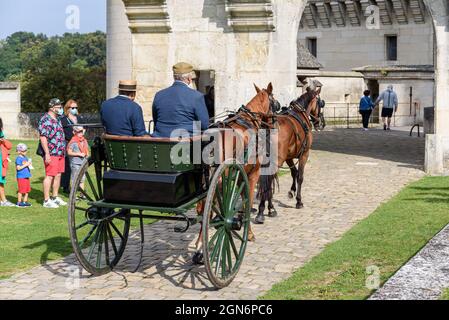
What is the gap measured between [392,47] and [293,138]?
3454 cm

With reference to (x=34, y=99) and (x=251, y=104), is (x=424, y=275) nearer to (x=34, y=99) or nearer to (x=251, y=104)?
(x=251, y=104)

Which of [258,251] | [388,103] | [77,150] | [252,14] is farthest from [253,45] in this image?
[388,103]

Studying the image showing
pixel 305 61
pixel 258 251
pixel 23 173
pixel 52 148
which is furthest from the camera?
pixel 305 61

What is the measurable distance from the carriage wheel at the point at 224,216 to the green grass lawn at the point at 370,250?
1.76 ft

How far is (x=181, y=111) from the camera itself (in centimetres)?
802

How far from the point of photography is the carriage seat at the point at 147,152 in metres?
7.43

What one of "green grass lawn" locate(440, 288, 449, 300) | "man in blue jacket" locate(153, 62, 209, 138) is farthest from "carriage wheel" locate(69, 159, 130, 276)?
"green grass lawn" locate(440, 288, 449, 300)

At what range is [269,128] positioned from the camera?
1054cm

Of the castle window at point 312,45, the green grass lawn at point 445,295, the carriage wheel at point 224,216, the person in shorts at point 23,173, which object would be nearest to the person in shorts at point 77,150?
the person in shorts at point 23,173

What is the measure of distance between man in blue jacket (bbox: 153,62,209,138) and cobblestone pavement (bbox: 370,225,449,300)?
2580 millimetres

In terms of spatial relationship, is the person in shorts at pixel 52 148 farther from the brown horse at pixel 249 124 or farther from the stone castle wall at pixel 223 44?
the stone castle wall at pixel 223 44

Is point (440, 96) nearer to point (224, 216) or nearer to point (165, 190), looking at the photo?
point (224, 216)
